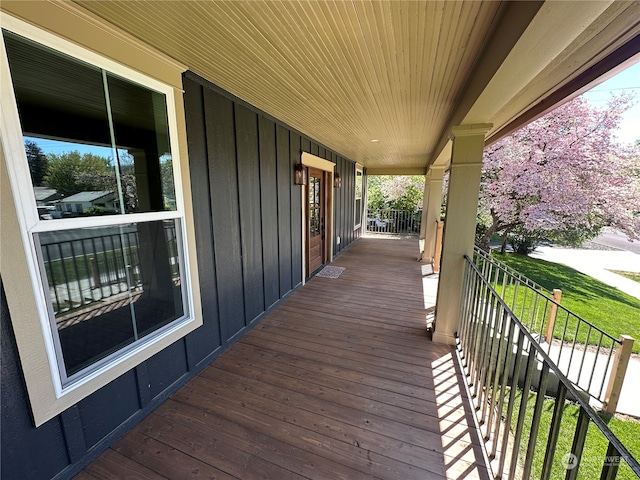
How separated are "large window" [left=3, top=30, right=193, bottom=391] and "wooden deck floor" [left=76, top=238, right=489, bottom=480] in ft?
1.94

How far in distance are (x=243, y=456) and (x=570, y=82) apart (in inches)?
128

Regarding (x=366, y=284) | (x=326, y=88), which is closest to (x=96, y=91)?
(x=326, y=88)

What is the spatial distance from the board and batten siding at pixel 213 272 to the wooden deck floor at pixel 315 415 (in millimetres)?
164

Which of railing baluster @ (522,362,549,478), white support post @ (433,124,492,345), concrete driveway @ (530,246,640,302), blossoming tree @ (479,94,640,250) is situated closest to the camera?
railing baluster @ (522,362,549,478)

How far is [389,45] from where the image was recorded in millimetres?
1647

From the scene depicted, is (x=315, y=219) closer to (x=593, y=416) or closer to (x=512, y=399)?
(x=512, y=399)

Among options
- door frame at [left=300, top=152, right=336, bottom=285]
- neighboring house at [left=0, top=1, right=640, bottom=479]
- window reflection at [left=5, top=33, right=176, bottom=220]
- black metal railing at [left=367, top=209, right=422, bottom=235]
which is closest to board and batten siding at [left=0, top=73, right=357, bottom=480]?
Answer: neighboring house at [left=0, top=1, right=640, bottom=479]

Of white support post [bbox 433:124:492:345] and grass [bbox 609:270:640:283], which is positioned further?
grass [bbox 609:270:640:283]

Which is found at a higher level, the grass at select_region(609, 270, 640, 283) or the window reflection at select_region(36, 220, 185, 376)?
the window reflection at select_region(36, 220, 185, 376)

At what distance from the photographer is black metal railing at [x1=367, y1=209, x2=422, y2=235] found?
36.7 feet

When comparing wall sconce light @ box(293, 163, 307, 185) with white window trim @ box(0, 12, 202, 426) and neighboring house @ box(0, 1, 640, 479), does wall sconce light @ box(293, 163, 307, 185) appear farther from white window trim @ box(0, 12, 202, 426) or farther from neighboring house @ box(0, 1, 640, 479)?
white window trim @ box(0, 12, 202, 426)

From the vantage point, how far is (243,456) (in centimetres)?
154

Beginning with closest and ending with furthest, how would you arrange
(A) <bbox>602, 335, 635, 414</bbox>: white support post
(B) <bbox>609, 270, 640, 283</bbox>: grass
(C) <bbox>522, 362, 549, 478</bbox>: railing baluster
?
1. (C) <bbox>522, 362, 549, 478</bbox>: railing baluster
2. (A) <bbox>602, 335, 635, 414</bbox>: white support post
3. (B) <bbox>609, 270, 640, 283</bbox>: grass

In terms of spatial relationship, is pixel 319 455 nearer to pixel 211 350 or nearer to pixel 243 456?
pixel 243 456
